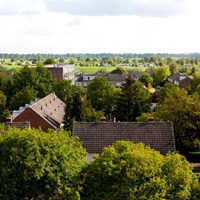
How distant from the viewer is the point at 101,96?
81250mm

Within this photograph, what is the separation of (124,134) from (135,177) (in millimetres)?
14844

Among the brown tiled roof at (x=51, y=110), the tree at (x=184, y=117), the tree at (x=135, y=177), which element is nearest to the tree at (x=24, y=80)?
the brown tiled roof at (x=51, y=110)

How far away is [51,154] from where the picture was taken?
27.7 meters

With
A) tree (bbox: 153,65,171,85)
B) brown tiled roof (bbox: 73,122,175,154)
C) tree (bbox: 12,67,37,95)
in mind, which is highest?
tree (bbox: 12,67,37,95)

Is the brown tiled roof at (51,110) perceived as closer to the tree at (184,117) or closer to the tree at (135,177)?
the tree at (184,117)

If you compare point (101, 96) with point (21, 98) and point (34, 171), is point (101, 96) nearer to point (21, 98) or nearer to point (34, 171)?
→ point (21, 98)

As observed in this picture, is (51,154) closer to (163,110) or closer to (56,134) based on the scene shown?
(56,134)

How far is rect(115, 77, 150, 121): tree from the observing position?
232 feet

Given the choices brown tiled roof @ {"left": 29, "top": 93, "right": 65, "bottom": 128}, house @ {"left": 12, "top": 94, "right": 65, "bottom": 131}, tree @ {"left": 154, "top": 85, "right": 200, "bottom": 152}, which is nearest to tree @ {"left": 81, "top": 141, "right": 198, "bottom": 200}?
tree @ {"left": 154, "top": 85, "right": 200, "bottom": 152}

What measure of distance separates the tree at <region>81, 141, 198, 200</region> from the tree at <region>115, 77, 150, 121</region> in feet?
135

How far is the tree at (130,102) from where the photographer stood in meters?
70.6

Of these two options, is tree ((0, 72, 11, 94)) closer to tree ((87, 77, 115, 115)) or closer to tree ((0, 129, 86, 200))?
tree ((87, 77, 115, 115))

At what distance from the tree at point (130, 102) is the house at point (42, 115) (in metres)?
11.0

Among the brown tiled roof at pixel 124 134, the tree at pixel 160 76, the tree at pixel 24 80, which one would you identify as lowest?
the tree at pixel 160 76
